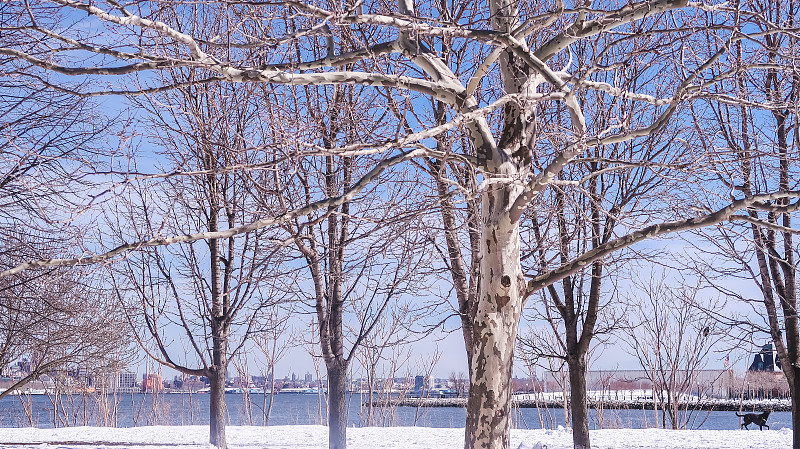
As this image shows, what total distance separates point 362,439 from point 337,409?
11.1 ft

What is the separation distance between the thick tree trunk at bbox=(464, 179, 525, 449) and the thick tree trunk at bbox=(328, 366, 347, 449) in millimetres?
4390

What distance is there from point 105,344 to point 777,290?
50.8ft

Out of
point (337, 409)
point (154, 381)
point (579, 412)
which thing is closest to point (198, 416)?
point (154, 381)

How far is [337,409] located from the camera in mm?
10594

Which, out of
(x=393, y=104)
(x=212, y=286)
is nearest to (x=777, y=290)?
(x=393, y=104)

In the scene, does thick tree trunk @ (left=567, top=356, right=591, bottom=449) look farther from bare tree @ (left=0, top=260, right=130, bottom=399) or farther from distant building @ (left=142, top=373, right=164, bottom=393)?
distant building @ (left=142, top=373, right=164, bottom=393)

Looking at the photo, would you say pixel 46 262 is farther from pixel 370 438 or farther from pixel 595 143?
pixel 370 438

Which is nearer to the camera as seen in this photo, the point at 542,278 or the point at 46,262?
the point at 46,262

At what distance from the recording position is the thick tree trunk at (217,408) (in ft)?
38.2

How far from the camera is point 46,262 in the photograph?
5.43m

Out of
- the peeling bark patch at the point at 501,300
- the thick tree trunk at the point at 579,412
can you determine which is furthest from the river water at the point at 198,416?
the peeling bark patch at the point at 501,300

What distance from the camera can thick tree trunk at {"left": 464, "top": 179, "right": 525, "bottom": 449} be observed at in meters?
6.34

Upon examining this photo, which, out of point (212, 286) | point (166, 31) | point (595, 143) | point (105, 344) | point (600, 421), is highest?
point (166, 31)

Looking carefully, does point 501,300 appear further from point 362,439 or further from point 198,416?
point 198,416
